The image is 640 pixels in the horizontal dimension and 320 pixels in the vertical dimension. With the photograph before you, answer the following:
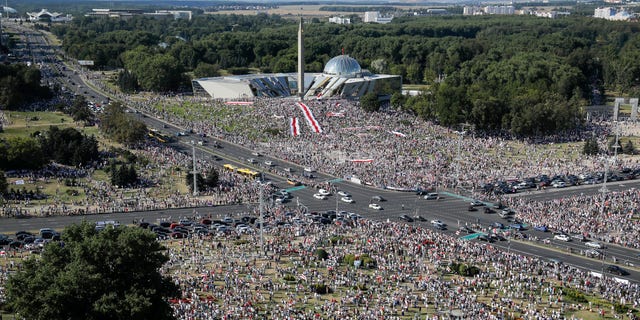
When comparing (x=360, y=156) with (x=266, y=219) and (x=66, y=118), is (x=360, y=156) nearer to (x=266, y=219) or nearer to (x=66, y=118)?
(x=266, y=219)

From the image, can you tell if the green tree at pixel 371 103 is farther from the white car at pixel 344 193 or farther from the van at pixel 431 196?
the van at pixel 431 196

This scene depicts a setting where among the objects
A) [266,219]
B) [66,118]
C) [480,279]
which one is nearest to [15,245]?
[266,219]

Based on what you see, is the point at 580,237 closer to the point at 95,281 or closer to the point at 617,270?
the point at 617,270


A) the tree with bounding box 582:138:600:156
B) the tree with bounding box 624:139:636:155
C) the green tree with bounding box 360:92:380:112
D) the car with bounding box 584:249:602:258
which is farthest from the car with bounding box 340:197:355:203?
the green tree with bounding box 360:92:380:112

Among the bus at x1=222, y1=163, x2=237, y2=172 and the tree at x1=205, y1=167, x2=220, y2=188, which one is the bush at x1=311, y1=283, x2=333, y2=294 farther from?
the bus at x1=222, y1=163, x2=237, y2=172

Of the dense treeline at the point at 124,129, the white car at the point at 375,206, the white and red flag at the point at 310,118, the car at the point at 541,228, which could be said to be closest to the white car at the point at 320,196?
the white car at the point at 375,206

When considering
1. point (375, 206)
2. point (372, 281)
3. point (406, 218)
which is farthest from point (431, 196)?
→ point (372, 281)
